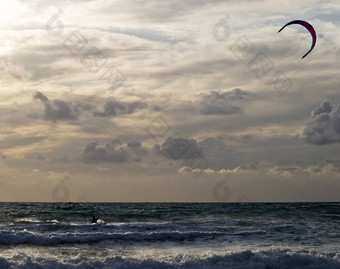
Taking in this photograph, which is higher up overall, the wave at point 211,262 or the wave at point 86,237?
the wave at point 86,237

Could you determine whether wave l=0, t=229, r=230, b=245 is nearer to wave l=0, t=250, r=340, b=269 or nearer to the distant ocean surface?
the distant ocean surface

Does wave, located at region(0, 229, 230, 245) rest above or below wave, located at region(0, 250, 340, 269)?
above

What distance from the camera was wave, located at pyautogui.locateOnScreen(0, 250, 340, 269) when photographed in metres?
20.4

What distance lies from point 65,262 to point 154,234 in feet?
42.2

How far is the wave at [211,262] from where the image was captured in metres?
20.4

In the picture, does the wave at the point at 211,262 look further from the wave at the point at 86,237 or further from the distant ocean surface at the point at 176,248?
the wave at the point at 86,237

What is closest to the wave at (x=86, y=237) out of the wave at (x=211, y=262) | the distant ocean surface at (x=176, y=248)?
the distant ocean surface at (x=176, y=248)

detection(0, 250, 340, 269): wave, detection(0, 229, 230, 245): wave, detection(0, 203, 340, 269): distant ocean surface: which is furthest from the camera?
detection(0, 229, 230, 245): wave

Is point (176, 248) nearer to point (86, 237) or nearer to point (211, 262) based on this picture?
point (211, 262)

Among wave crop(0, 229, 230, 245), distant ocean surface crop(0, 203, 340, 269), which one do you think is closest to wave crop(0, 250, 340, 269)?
distant ocean surface crop(0, 203, 340, 269)

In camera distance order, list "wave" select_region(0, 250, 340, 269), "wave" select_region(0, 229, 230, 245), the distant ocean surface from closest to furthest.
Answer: "wave" select_region(0, 250, 340, 269) → the distant ocean surface → "wave" select_region(0, 229, 230, 245)

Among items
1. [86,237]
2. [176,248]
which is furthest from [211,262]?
[86,237]

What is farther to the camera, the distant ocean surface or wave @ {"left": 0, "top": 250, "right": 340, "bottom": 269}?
the distant ocean surface

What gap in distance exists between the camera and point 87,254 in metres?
24.5
